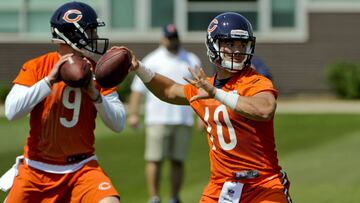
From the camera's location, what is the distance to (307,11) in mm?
25109

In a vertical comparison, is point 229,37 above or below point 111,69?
above

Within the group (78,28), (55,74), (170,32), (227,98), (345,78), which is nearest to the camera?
(227,98)

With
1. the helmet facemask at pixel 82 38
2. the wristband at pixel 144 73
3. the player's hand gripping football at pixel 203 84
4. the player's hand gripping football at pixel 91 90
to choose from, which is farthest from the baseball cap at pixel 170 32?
the player's hand gripping football at pixel 203 84

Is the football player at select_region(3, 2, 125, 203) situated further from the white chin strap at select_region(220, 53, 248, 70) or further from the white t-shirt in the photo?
the white t-shirt

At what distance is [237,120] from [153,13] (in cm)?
1833

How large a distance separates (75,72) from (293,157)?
9.09 metres

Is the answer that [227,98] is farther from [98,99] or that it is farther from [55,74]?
[55,74]

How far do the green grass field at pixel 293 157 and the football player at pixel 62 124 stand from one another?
4.92 metres

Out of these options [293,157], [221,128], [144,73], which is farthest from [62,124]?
[293,157]

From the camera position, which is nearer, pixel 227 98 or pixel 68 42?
pixel 227 98

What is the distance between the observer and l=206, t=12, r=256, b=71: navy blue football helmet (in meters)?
7.13

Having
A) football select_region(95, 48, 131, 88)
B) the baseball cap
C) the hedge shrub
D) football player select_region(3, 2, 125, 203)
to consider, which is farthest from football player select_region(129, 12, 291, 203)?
the hedge shrub

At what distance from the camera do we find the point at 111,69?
7301 millimetres

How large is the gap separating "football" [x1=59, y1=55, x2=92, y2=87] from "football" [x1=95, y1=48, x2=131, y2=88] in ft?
0.28
